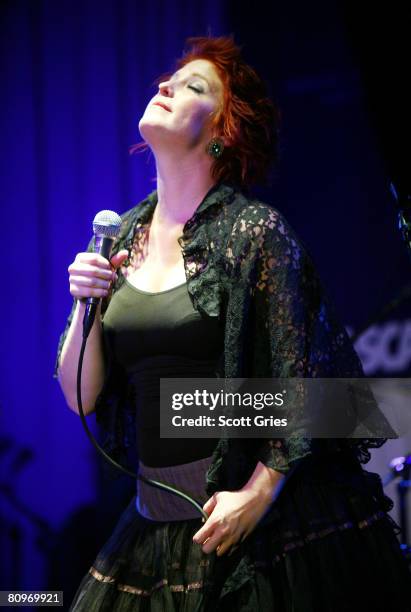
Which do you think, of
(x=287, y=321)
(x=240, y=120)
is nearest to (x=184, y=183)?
(x=240, y=120)

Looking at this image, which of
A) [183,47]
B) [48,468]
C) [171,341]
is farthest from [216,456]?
[183,47]

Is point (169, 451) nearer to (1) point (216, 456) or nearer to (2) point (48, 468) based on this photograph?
(1) point (216, 456)

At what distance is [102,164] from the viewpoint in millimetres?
2742

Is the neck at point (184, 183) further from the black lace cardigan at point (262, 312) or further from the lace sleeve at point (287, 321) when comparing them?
the lace sleeve at point (287, 321)

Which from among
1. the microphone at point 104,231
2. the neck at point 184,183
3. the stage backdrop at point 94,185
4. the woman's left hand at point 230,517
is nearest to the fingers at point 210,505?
the woman's left hand at point 230,517

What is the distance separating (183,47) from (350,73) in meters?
0.62

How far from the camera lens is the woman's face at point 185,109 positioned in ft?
5.82

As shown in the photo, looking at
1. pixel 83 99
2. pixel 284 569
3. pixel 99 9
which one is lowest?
pixel 284 569

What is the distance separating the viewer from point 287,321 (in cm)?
154

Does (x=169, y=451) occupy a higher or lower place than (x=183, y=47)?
lower

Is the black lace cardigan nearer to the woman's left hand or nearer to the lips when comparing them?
the woman's left hand

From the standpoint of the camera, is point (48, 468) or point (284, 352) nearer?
point (284, 352)

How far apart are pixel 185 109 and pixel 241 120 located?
16 cm

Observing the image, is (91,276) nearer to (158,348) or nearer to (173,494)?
(158,348)
